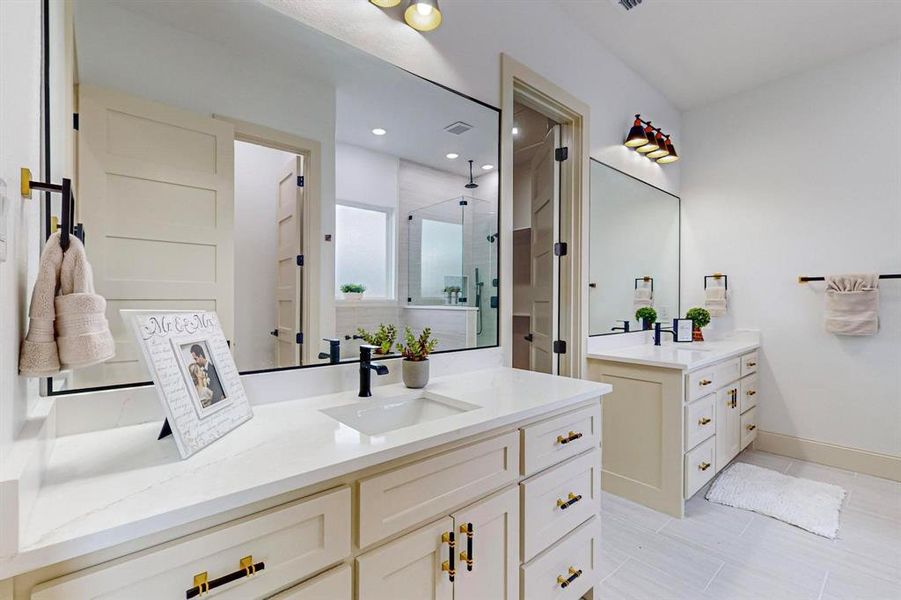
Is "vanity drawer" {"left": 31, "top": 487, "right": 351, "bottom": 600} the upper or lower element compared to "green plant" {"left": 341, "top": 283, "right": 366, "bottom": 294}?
lower

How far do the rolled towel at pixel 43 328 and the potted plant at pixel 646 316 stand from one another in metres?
3.23

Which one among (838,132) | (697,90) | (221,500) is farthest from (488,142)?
(838,132)

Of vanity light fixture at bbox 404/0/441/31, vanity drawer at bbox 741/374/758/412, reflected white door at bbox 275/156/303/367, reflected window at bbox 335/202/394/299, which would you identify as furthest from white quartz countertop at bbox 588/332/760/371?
vanity light fixture at bbox 404/0/441/31

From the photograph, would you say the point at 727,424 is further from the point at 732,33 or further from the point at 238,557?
the point at 238,557

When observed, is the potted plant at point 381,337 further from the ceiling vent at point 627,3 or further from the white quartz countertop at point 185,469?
the ceiling vent at point 627,3

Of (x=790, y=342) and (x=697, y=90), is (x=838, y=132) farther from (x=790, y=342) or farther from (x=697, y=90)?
(x=790, y=342)

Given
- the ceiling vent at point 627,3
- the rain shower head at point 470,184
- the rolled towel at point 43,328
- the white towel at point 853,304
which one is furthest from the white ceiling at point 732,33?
the rolled towel at point 43,328

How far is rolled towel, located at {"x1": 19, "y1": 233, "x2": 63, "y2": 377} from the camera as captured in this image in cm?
67

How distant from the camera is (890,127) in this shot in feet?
9.14

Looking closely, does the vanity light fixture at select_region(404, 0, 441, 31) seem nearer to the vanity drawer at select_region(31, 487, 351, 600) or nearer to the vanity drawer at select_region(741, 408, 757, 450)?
the vanity drawer at select_region(31, 487, 351, 600)

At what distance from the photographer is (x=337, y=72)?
4.85 ft

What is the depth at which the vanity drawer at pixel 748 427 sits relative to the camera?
9.89 ft

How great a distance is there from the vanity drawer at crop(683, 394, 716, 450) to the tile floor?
0.41 metres

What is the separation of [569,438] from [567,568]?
46cm
